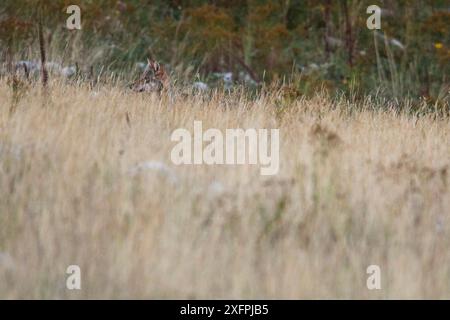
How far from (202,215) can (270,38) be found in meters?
9.47

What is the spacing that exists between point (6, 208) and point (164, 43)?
9838 millimetres

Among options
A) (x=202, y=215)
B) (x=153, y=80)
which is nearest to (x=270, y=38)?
(x=153, y=80)

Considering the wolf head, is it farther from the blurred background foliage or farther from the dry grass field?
the blurred background foliage

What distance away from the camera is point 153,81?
979cm

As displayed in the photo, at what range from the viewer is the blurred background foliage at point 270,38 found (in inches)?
559

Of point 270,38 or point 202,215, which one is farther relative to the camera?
point 270,38

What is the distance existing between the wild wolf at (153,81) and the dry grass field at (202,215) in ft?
4.54

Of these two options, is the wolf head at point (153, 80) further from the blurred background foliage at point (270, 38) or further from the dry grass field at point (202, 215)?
the blurred background foliage at point (270, 38)

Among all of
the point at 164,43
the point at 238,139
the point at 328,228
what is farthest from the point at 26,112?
the point at 164,43

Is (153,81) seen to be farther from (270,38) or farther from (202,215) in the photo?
(270,38)

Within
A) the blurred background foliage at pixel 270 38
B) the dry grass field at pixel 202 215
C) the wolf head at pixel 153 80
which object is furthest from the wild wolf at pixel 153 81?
the blurred background foliage at pixel 270 38
